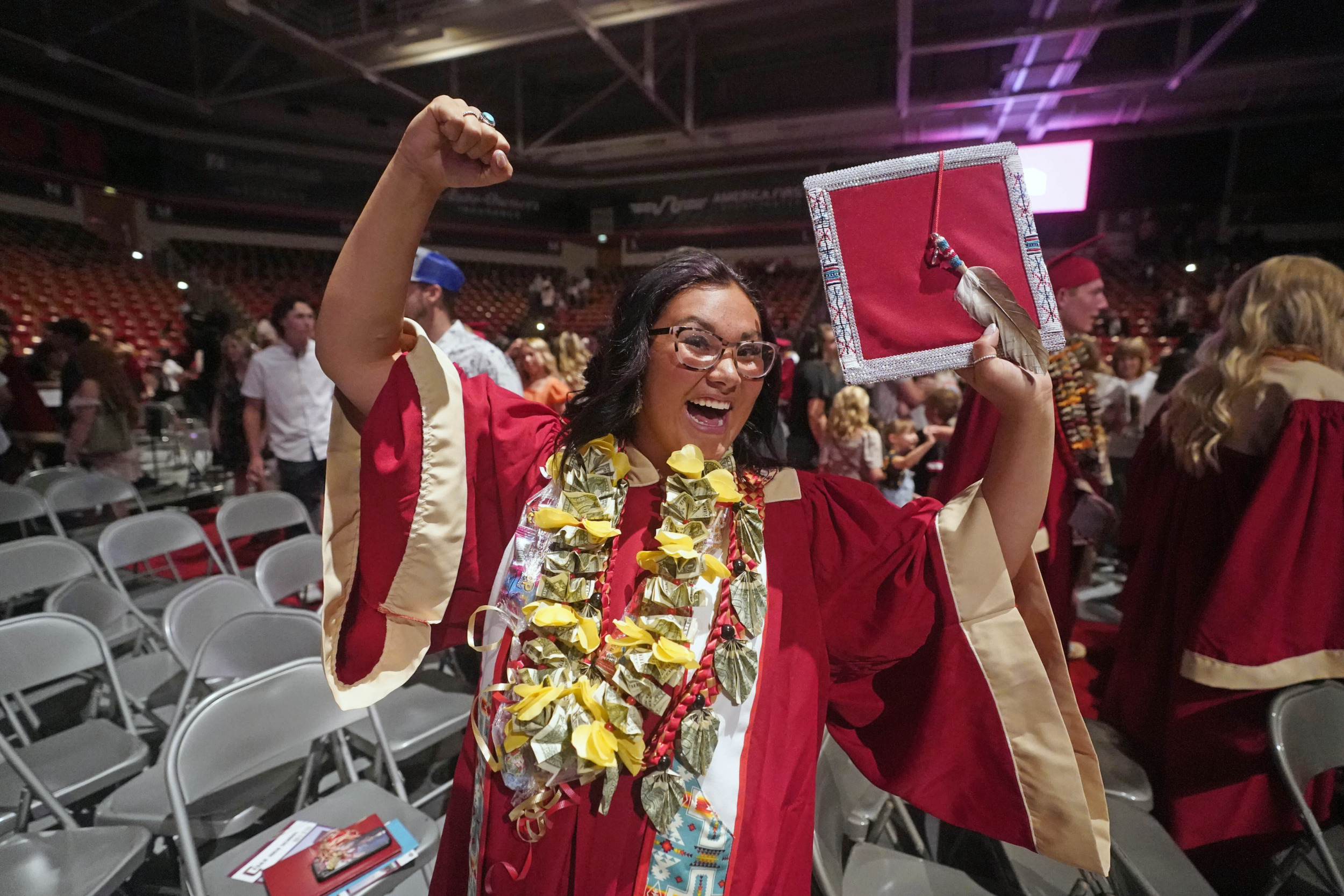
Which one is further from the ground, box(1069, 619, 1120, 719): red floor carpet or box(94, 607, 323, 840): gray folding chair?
box(94, 607, 323, 840): gray folding chair

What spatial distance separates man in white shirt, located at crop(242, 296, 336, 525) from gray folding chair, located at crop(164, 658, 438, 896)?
2.49 meters

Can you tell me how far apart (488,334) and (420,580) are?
9995mm

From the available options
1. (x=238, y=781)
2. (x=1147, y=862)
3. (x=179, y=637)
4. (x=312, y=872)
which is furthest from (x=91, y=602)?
(x=1147, y=862)

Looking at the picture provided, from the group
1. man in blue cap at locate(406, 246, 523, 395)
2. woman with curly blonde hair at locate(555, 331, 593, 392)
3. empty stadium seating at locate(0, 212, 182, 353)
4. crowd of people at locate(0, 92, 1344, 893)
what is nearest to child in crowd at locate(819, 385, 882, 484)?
woman with curly blonde hair at locate(555, 331, 593, 392)

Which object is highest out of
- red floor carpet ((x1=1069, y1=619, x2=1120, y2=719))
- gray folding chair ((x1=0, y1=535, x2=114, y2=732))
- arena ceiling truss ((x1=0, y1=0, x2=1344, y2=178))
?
arena ceiling truss ((x1=0, y1=0, x2=1344, y2=178))

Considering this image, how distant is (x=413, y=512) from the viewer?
103 cm

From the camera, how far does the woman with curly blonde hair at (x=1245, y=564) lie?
5.83ft

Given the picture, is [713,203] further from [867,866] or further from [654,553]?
[654,553]

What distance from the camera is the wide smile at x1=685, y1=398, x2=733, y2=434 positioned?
102 centimetres

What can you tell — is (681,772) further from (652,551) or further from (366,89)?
(366,89)

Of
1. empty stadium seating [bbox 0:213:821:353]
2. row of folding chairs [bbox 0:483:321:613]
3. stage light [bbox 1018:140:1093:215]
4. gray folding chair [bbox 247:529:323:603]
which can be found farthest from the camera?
empty stadium seating [bbox 0:213:821:353]

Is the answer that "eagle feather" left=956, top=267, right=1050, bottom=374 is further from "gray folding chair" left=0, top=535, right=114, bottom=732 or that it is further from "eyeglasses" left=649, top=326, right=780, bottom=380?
"gray folding chair" left=0, top=535, right=114, bottom=732

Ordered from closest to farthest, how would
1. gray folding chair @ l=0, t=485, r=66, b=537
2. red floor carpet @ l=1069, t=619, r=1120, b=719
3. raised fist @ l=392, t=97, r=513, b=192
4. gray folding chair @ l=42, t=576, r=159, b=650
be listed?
raised fist @ l=392, t=97, r=513, b=192 < gray folding chair @ l=42, t=576, r=159, b=650 < red floor carpet @ l=1069, t=619, r=1120, b=719 < gray folding chair @ l=0, t=485, r=66, b=537

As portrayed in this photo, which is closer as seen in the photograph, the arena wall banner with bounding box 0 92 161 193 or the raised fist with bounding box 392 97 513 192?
the raised fist with bounding box 392 97 513 192
